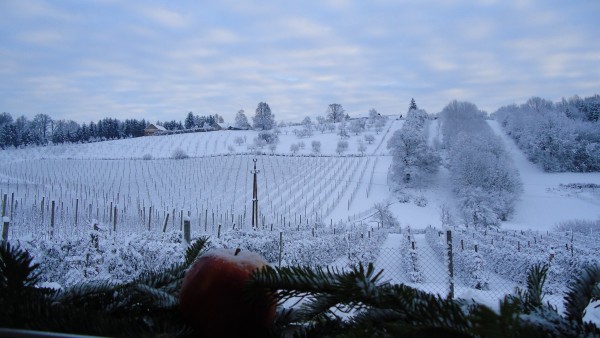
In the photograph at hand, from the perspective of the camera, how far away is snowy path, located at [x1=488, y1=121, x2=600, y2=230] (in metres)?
23.0

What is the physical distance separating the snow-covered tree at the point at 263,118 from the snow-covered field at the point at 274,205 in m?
10.6

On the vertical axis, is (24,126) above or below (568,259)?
above

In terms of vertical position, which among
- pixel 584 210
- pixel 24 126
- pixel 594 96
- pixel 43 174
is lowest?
pixel 584 210

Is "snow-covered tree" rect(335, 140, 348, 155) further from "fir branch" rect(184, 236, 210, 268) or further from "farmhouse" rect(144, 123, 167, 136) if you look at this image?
"fir branch" rect(184, 236, 210, 268)

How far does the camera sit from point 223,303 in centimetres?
62

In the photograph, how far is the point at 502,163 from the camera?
2911cm

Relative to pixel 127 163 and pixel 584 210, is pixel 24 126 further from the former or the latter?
pixel 584 210

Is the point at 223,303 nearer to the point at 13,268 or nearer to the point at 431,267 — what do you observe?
the point at 13,268

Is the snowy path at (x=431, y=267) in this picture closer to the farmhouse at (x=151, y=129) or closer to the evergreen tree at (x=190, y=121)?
the farmhouse at (x=151, y=129)

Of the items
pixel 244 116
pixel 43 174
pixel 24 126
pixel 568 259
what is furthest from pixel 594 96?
pixel 244 116

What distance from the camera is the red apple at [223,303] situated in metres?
A: 0.62

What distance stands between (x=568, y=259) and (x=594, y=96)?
21.1 m

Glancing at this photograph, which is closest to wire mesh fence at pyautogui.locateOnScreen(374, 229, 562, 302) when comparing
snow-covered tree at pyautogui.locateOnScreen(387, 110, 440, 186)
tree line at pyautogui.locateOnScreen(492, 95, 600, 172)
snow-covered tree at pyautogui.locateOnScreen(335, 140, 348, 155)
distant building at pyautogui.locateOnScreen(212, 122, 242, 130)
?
tree line at pyautogui.locateOnScreen(492, 95, 600, 172)

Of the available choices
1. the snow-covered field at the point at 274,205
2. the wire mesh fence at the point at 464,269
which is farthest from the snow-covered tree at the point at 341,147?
the wire mesh fence at the point at 464,269
